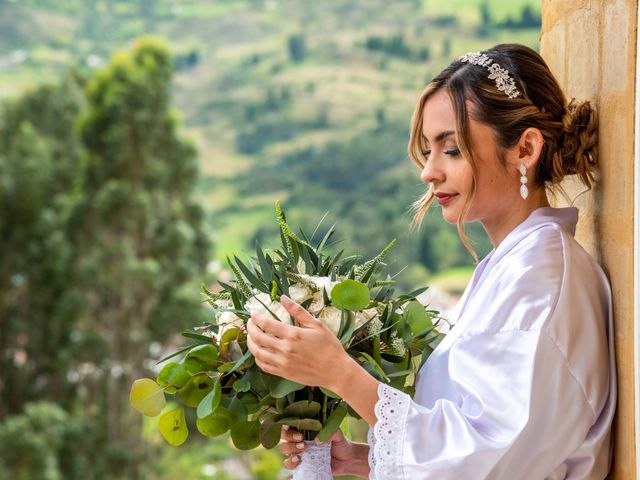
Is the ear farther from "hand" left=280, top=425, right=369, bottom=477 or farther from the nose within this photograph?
"hand" left=280, top=425, right=369, bottom=477

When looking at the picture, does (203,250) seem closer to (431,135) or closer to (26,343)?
(26,343)

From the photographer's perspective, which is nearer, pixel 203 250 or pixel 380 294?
pixel 380 294

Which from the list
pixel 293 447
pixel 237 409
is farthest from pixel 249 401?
pixel 293 447

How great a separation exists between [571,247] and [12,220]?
445 inches

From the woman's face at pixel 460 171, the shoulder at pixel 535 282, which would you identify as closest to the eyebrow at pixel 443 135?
the woman's face at pixel 460 171

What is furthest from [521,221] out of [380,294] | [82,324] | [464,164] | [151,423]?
[151,423]

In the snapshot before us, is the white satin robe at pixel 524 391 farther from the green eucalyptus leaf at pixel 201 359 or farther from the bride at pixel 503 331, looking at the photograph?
the green eucalyptus leaf at pixel 201 359

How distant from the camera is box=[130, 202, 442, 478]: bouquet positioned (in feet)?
5.28

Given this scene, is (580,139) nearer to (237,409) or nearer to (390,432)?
(390,432)

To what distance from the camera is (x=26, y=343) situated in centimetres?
1244

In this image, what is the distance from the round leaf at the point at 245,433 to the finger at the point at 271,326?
0.94 feet

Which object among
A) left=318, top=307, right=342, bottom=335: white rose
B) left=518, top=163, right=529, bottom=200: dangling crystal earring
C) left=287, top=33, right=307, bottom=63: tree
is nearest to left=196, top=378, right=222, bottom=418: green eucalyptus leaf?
left=318, top=307, right=342, bottom=335: white rose

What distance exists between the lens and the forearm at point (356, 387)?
1489mm

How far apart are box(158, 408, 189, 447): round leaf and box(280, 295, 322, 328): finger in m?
0.41
